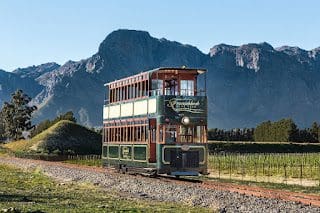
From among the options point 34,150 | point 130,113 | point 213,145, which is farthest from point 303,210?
point 213,145

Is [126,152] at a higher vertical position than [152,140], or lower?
lower

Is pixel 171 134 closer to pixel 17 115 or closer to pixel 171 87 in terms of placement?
pixel 171 87

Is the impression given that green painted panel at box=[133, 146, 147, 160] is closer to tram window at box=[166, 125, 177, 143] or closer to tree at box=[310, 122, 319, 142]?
tram window at box=[166, 125, 177, 143]

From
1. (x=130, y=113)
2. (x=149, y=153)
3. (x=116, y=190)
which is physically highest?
(x=130, y=113)

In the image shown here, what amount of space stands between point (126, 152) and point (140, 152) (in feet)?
8.65

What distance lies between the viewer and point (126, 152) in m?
35.0

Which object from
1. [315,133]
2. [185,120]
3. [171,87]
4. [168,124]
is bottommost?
[168,124]

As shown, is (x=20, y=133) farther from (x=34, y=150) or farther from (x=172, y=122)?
(x=172, y=122)

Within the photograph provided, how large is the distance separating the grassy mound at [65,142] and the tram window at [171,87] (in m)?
64.4

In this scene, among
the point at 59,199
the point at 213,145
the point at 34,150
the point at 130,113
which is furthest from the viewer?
the point at 213,145

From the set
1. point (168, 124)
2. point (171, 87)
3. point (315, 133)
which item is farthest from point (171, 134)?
point (315, 133)

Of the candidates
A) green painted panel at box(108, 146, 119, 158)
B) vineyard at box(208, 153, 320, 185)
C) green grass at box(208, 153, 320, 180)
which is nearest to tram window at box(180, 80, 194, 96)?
green painted panel at box(108, 146, 119, 158)

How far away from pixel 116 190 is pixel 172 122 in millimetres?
5119

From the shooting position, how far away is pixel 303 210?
18.2 m
